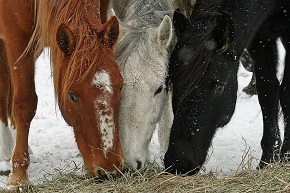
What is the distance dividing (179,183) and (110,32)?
1.32 m

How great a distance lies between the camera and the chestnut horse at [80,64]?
14.4 feet

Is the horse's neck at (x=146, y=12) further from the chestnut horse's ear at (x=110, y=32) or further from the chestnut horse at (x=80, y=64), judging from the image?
the chestnut horse's ear at (x=110, y=32)

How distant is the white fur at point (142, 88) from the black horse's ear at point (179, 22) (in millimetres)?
76

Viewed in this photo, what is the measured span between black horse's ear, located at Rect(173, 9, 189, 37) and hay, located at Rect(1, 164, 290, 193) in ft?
4.19

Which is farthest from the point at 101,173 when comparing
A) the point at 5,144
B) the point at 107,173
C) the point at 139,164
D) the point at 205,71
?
the point at 5,144

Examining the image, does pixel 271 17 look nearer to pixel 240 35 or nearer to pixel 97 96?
pixel 240 35

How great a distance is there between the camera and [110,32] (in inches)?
181

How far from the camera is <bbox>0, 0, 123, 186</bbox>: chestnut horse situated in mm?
4383

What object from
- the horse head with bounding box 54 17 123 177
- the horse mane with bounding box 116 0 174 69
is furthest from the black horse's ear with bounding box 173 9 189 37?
the horse head with bounding box 54 17 123 177

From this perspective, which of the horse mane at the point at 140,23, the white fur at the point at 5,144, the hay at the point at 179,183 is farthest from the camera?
the white fur at the point at 5,144

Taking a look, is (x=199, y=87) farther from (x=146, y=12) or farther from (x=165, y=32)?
(x=146, y=12)

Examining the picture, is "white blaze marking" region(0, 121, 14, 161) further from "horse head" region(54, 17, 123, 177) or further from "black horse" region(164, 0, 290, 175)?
"black horse" region(164, 0, 290, 175)

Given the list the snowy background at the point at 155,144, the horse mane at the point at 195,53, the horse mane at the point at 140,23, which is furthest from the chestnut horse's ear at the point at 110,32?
the snowy background at the point at 155,144

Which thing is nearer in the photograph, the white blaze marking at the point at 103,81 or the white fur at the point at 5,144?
the white blaze marking at the point at 103,81
